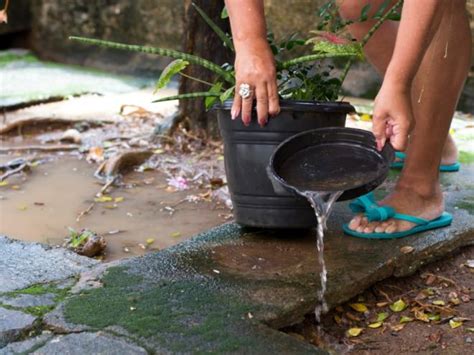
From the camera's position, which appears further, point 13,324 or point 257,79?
point 257,79

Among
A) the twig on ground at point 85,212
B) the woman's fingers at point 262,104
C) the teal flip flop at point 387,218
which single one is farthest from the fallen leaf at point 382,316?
the twig on ground at point 85,212

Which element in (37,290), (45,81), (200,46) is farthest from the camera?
(45,81)

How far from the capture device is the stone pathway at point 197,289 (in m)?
1.76

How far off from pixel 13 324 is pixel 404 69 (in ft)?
3.93

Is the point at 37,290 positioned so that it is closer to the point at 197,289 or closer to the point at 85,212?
the point at 197,289

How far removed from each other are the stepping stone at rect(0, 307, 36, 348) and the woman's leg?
1.14 metres

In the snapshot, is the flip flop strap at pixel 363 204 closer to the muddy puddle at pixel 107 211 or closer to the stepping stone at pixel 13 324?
the muddy puddle at pixel 107 211

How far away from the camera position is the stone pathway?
1.76 m

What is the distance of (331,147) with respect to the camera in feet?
7.82

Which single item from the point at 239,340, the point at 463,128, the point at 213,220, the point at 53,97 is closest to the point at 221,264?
the point at 239,340

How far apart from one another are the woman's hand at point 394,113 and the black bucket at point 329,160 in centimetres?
14

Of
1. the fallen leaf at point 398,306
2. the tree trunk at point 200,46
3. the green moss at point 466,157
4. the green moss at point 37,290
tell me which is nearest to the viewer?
the green moss at point 37,290

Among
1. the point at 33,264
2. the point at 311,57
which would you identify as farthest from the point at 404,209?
the point at 33,264

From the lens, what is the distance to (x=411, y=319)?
2145 millimetres
